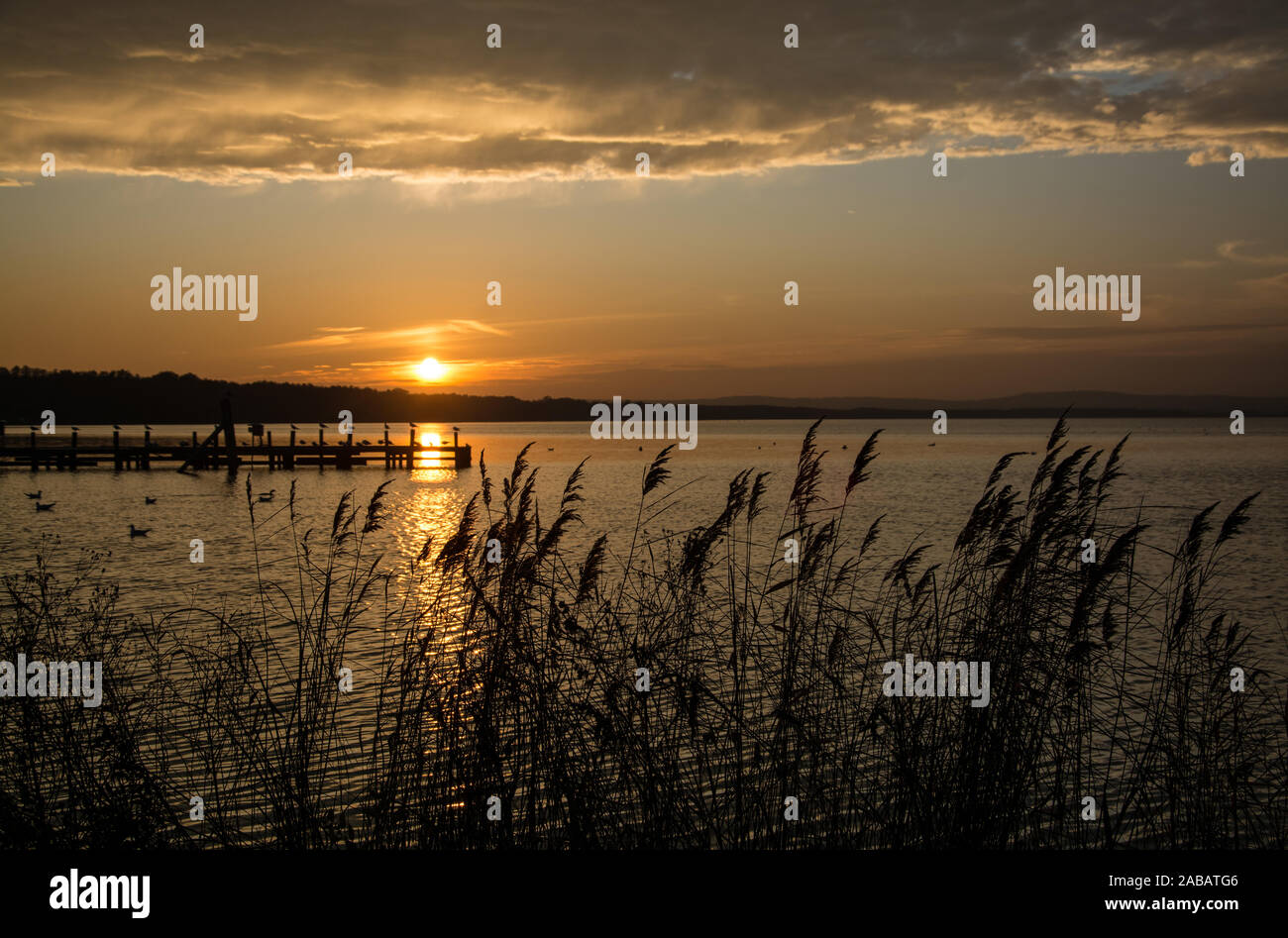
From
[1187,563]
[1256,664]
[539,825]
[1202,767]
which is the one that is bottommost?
[1256,664]

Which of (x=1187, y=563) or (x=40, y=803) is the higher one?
(x=1187, y=563)

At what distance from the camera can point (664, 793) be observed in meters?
5.68

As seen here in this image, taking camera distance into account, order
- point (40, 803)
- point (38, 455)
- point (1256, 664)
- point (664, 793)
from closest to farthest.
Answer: point (40, 803)
point (664, 793)
point (1256, 664)
point (38, 455)

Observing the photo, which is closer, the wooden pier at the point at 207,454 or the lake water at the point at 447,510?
the lake water at the point at 447,510

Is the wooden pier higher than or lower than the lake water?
higher

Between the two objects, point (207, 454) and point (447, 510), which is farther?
point (207, 454)

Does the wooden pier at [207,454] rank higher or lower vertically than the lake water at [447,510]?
higher

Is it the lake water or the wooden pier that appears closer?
the lake water

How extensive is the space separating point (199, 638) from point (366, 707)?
4.70 meters
